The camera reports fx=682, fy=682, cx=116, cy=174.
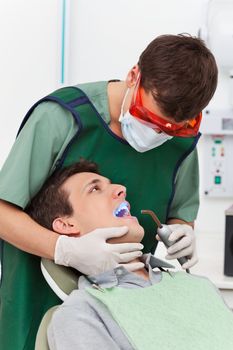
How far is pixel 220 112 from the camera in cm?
277

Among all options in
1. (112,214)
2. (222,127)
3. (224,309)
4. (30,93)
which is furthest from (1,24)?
(224,309)

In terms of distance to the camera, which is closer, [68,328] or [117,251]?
[68,328]

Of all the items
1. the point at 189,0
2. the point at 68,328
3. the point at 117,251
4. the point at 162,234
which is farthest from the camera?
the point at 189,0

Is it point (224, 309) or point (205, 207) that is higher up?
point (224, 309)

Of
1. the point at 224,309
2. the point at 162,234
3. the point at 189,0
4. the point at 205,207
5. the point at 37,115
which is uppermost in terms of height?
the point at 189,0

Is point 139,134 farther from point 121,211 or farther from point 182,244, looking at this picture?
point 182,244

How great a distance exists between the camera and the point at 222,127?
2777 millimetres

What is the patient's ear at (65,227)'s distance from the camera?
5.53 feet

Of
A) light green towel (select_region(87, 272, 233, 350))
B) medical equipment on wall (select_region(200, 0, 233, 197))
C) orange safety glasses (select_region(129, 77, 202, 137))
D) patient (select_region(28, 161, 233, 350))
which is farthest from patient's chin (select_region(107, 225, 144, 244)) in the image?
medical equipment on wall (select_region(200, 0, 233, 197))

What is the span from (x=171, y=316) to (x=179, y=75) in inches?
22.0

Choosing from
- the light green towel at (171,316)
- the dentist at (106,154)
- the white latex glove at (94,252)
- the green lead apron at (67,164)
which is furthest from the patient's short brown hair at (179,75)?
the light green towel at (171,316)

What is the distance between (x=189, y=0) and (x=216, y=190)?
2.56 feet

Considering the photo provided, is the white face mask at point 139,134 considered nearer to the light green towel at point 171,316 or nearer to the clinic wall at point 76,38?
the light green towel at point 171,316

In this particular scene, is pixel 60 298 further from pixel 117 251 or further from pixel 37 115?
pixel 37 115
